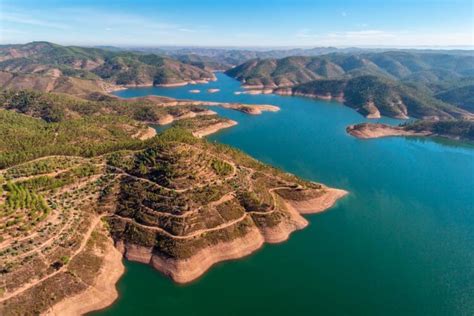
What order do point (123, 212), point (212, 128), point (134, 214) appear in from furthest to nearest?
1. point (212, 128)
2. point (123, 212)
3. point (134, 214)

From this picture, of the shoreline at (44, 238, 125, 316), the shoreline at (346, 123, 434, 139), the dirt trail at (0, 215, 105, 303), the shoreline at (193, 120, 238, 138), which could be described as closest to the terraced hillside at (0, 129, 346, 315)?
the dirt trail at (0, 215, 105, 303)

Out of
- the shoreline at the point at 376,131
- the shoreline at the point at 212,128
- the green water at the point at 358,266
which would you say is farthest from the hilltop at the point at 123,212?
the shoreline at the point at 376,131

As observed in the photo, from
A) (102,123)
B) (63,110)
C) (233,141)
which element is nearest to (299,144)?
(233,141)

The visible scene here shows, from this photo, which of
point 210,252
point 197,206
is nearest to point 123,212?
point 197,206

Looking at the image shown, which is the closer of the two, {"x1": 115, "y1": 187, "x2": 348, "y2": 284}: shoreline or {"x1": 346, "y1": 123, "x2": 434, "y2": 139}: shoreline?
{"x1": 115, "y1": 187, "x2": 348, "y2": 284}: shoreline

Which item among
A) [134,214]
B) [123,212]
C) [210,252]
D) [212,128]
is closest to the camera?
[210,252]

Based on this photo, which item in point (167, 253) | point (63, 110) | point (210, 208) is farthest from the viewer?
point (63, 110)

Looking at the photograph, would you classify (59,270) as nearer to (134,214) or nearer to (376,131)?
(134,214)

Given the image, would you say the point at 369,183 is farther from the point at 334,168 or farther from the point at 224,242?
the point at 224,242

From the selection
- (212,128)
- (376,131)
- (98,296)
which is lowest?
(98,296)

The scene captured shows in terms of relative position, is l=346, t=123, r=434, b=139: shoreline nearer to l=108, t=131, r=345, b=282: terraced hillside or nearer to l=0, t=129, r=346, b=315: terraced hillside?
l=108, t=131, r=345, b=282: terraced hillside

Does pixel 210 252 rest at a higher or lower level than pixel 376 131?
higher
